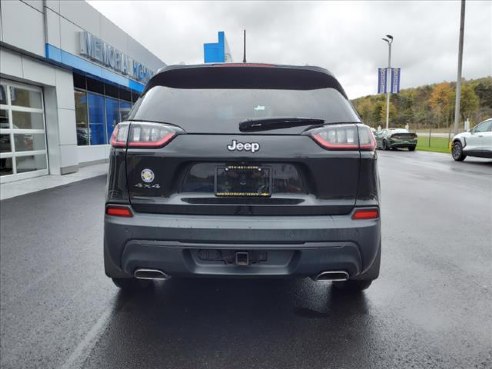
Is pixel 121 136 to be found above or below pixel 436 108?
below

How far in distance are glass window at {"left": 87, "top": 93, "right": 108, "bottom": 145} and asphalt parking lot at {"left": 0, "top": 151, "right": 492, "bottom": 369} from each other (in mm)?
12441

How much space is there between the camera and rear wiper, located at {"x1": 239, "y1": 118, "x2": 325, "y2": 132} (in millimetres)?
2557

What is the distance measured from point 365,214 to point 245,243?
779 mm

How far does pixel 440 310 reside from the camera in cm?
316

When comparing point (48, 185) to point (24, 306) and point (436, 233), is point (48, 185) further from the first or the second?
point (436, 233)

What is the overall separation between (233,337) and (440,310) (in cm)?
163

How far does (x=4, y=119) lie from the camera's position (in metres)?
→ 11.0

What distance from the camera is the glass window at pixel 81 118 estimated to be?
15172mm

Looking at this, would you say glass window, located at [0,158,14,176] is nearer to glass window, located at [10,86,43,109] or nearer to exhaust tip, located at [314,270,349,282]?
glass window, located at [10,86,43,109]

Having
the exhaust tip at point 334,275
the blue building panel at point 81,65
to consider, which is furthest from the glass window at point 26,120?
the exhaust tip at point 334,275

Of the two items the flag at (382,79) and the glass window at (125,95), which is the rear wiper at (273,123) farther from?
the flag at (382,79)

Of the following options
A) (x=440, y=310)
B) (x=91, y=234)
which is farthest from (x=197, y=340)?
(x=91, y=234)

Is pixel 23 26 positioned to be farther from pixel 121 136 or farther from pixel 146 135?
pixel 146 135

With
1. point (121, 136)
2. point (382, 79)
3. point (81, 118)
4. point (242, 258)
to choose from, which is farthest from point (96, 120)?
point (382, 79)
